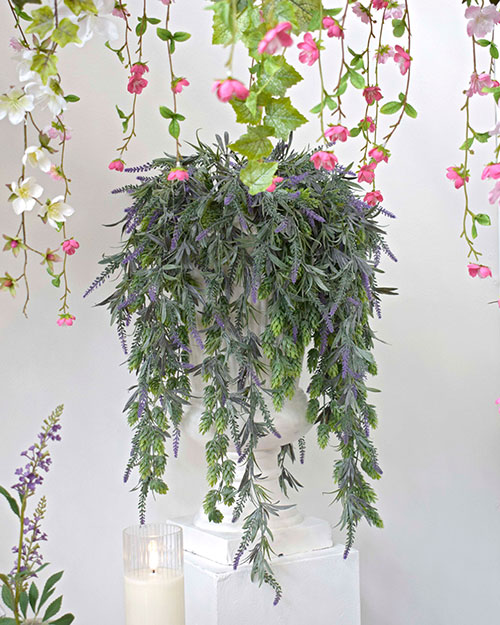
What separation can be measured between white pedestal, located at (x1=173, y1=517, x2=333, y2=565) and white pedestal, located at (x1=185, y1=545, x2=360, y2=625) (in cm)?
1

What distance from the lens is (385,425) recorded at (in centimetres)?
187

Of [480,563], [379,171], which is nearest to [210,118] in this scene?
[379,171]

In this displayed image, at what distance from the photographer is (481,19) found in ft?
2.62

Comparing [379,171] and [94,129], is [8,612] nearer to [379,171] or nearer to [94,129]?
[94,129]

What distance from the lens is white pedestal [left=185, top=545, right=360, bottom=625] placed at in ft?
4.14

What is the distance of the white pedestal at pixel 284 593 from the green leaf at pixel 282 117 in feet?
2.99

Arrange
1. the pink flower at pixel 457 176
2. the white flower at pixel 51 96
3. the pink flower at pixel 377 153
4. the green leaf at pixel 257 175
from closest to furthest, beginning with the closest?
the green leaf at pixel 257 175 → the white flower at pixel 51 96 → the pink flower at pixel 457 176 → the pink flower at pixel 377 153

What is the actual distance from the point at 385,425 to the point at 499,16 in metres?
1.26

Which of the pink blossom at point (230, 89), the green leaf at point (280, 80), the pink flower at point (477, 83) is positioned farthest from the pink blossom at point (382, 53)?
the pink blossom at point (230, 89)

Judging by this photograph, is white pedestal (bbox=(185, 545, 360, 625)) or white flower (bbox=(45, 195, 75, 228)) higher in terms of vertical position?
white flower (bbox=(45, 195, 75, 228))

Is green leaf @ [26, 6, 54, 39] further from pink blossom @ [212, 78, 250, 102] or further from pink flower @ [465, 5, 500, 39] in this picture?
pink flower @ [465, 5, 500, 39]

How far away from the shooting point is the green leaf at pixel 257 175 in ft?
1.82

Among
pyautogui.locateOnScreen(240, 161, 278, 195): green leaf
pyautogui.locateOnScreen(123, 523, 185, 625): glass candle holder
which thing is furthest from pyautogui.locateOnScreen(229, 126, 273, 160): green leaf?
pyautogui.locateOnScreen(123, 523, 185, 625): glass candle holder

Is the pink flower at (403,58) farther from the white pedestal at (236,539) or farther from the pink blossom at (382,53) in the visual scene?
the white pedestal at (236,539)
